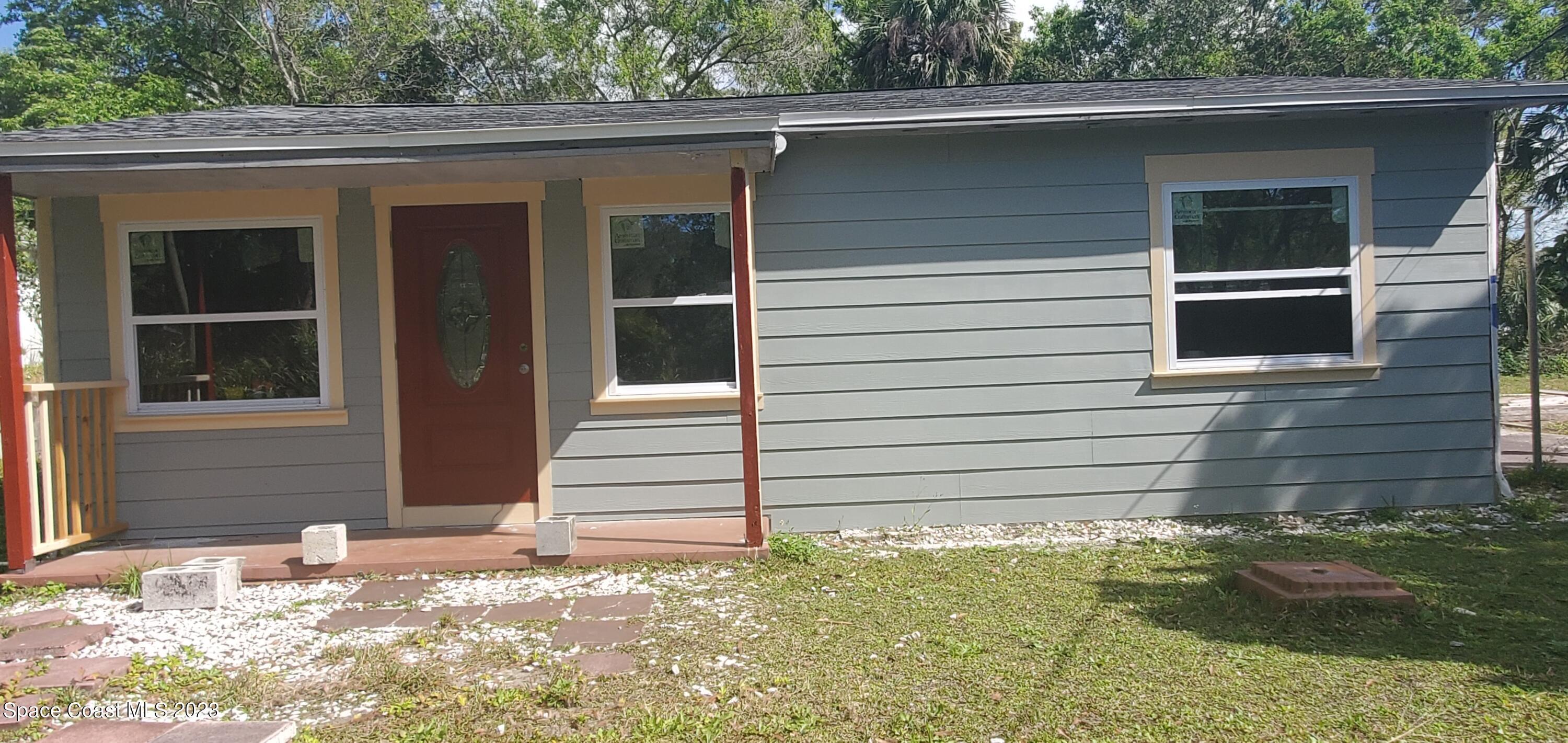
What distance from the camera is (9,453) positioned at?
15.6 ft

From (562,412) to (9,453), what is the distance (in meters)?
2.71

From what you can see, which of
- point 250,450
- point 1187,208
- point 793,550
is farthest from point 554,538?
point 1187,208

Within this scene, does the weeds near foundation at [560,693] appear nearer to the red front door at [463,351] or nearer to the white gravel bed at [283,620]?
the white gravel bed at [283,620]

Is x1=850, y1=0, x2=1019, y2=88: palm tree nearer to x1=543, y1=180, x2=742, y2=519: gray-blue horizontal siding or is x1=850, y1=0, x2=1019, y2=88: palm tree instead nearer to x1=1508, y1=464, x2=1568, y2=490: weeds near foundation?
x1=1508, y1=464, x2=1568, y2=490: weeds near foundation

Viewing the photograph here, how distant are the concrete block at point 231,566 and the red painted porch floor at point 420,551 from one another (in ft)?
0.64

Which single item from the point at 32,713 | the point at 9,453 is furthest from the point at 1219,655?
the point at 9,453

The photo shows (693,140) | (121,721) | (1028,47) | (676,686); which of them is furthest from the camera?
(1028,47)

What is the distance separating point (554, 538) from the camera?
4.91 meters

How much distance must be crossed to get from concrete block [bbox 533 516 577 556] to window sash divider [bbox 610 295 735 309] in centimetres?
146

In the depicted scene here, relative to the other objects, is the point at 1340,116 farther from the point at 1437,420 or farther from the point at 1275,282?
the point at 1437,420

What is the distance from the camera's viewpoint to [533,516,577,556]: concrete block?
490 centimetres

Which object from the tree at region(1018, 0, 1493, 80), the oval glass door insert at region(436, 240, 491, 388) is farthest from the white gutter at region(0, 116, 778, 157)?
the tree at region(1018, 0, 1493, 80)

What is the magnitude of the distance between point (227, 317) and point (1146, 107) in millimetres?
5531

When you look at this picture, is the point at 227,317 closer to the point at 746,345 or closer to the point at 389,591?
the point at 389,591
